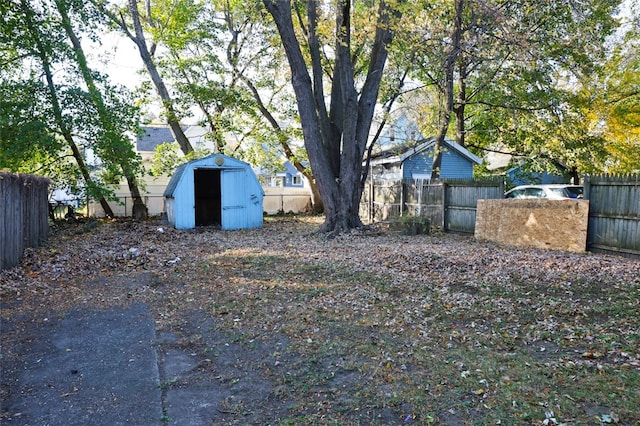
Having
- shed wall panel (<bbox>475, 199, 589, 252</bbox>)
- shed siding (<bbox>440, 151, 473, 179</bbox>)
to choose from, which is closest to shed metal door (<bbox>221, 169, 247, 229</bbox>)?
shed wall panel (<bbox>475, 199, 589, 252</bbox>)

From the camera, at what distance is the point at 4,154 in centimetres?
1234

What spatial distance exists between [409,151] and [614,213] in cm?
1132

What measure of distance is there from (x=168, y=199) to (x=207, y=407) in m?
13.6

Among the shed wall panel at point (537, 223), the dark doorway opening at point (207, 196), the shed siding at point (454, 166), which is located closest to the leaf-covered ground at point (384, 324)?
the shed wall panel at point (537, 223)

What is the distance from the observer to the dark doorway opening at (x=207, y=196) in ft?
57.5

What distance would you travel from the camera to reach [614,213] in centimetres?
850

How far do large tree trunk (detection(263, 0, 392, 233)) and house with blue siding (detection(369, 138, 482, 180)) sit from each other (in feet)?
24.4

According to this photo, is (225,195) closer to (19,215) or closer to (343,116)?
(343,116)

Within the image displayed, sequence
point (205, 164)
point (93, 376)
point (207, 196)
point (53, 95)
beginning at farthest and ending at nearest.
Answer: point (207, 196), point (205, 164), point (53, 95), point (93, 376)

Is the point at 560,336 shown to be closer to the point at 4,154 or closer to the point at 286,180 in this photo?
the point at 4,154

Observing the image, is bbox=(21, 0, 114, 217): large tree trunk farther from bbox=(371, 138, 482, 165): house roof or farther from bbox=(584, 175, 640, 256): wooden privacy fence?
bbox=(584, 175, 640, 256): wooden privacy fence

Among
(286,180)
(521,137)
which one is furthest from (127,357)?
(286,180)

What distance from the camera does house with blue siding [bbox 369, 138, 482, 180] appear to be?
19516mm

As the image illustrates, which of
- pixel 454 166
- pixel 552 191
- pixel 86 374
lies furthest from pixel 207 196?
pixel 86 374
